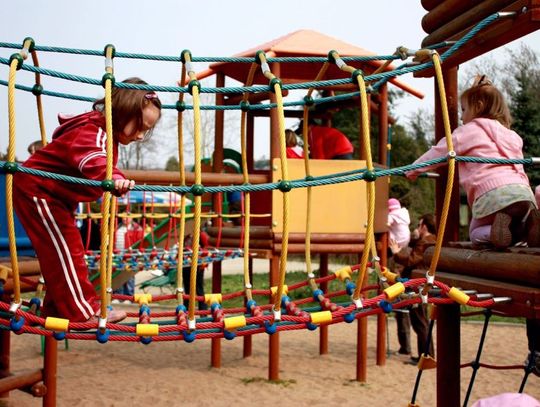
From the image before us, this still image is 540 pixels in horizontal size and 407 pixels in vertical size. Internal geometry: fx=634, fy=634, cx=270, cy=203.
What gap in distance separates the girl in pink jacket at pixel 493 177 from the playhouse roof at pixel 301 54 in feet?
9.47

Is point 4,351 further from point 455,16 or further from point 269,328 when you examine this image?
point 455,16

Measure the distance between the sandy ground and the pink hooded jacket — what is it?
2.66m

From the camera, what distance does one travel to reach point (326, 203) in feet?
18.4

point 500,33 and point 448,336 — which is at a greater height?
point 500,33

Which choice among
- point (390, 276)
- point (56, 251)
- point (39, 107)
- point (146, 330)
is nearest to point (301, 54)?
point (39, 107)

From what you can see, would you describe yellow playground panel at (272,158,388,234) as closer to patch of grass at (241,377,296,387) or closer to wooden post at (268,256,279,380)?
wooden post at (268,256,279,380)

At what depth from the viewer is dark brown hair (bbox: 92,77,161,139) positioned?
2.61m

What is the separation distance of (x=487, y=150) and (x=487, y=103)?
0.85ft

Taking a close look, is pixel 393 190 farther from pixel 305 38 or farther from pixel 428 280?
pixel 428 280

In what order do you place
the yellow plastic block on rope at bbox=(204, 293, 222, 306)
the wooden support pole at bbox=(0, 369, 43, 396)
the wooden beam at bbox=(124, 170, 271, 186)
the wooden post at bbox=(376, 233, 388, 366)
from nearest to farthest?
1. the yellow plastic block on rope at bbox=(204, 293, 222, 306)
2. the wooden support pole at bbox=(0, 369, 43, 396)
3. the wooden beam at bbox=(124, 170, 271, 186)
4. the wooden post at bbox=(376, 233, 388, 366)

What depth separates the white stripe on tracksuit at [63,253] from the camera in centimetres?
257

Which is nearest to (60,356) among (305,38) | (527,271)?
(305,38)

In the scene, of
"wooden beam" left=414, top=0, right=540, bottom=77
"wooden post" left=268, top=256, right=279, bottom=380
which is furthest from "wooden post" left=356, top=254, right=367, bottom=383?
"wooden beam" left=414, top=0, right=540, bottom=77

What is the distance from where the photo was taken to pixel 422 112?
26.9m
